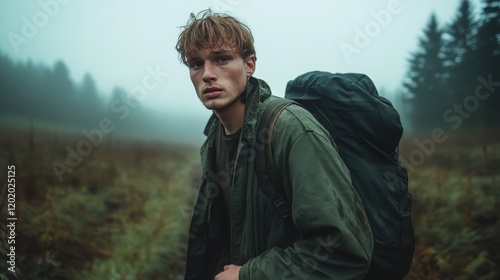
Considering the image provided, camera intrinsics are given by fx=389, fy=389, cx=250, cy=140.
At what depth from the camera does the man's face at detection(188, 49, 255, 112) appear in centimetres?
222

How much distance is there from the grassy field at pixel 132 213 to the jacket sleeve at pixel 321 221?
3203 millimetres

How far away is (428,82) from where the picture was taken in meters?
5.91

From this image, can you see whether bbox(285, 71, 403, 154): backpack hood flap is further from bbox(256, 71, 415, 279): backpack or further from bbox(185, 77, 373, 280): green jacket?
bbox(185, 77, 373, 280): green jacket

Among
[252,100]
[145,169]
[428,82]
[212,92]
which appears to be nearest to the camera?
[252,100]

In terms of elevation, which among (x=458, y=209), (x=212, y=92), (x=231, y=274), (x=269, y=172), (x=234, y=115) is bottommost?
(x=458, y=209)

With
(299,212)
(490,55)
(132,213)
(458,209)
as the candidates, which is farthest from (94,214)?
(490,55)

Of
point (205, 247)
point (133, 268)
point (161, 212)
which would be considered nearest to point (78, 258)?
point (133, 268)

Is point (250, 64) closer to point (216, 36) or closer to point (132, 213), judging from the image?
point (216, 36)

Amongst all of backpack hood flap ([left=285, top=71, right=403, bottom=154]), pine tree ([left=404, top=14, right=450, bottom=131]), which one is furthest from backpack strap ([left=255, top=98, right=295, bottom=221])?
pine tree ([left=404, top=14, right=450, bottom=131])

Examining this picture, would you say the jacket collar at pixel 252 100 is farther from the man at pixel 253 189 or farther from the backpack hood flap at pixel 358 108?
the backpack hood flap at pixel 358 108

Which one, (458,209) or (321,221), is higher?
(321,221)

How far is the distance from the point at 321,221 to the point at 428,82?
5.09m

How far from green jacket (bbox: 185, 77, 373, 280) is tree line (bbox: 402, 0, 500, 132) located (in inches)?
168

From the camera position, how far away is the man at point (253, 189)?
64.7 inches
